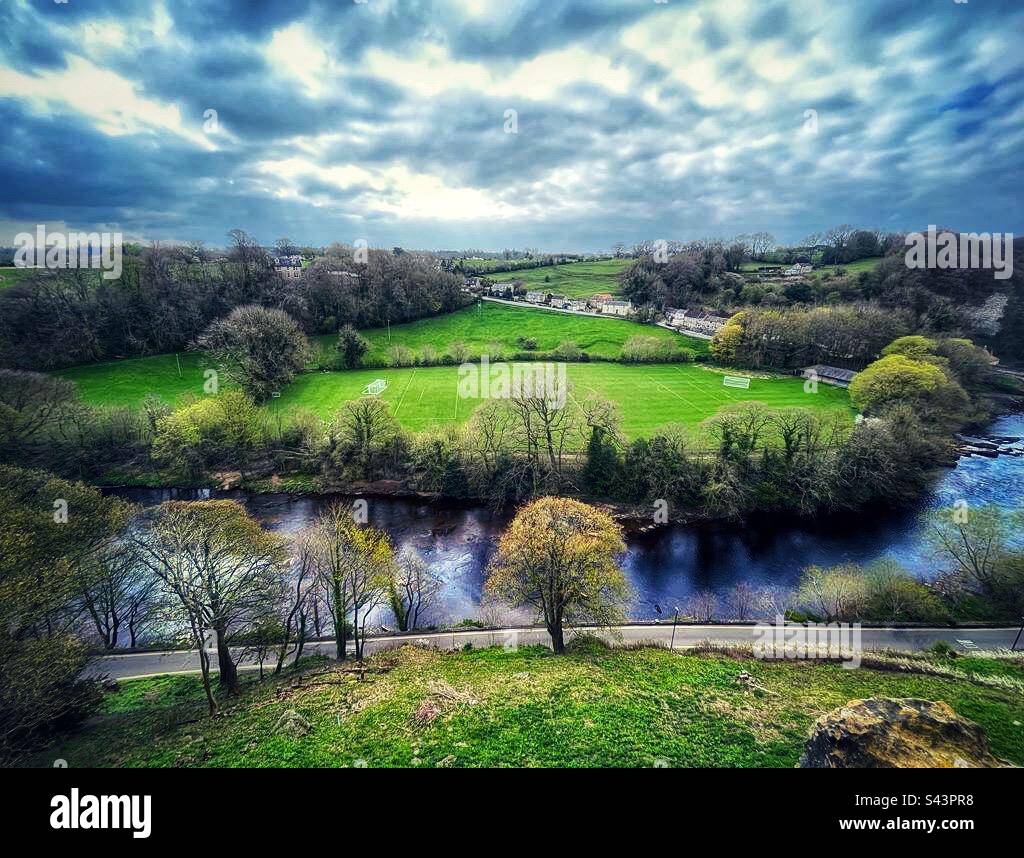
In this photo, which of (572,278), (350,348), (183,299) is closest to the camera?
(350,348)

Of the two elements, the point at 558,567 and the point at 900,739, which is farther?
the point at 558,567

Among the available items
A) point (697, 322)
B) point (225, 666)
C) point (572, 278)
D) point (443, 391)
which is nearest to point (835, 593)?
point (225, 666)

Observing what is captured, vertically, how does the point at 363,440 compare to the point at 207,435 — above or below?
below

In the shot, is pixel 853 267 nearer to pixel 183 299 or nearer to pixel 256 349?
pixel 256 349

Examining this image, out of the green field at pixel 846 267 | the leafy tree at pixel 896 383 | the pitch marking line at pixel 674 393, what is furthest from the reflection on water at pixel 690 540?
the green field at pixel 846 267

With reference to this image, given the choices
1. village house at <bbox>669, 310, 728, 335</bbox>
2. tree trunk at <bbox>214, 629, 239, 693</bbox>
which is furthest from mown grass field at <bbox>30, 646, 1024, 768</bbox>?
village house at <bbox>669, 310, 728, 335</bbox>

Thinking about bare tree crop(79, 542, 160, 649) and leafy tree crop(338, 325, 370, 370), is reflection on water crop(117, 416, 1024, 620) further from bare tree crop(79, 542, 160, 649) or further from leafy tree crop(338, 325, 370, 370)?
leafy tree crop(338, 325, 370, 370)

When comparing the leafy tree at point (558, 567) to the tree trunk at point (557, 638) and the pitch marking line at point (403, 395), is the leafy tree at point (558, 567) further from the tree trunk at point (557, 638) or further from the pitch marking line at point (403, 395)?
the pitch marking line at point (403, 395)
